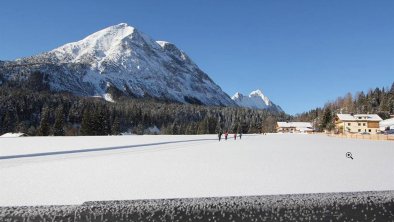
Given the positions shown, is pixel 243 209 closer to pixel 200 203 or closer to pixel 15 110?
pixel 200 203

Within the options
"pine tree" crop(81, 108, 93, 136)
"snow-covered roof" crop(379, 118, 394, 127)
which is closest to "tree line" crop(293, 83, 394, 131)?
"snow-covered roof" crop(379, 118, 394, 127)

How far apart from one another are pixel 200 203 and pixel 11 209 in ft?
5.87

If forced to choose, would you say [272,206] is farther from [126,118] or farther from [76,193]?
[126,118]

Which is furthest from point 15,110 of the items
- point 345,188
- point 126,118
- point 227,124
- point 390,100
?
point 345,188

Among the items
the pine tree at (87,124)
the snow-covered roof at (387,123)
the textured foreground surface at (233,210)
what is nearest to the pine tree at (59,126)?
the pine tree at (87,124)

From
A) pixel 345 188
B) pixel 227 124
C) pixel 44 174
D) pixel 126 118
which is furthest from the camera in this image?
pixel 227 124

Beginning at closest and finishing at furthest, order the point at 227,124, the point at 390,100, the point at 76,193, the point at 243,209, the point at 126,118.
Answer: the point at 243,209 < the point at 76,193 < the point at 390,100 < the point at 126,118 < the point at 227,124

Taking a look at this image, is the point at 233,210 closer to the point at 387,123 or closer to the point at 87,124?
the point at 87,124

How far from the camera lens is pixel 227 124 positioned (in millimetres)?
190375

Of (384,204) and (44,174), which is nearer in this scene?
(384,204)

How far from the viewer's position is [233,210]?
3.72 meters

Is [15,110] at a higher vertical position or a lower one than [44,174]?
higher

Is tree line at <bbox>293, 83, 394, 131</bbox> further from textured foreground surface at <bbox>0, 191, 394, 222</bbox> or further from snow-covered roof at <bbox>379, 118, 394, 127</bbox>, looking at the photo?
textured foreground surface at <bbox>0, 191, 394, 222</bbox>

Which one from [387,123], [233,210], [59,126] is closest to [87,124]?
[59,126]
